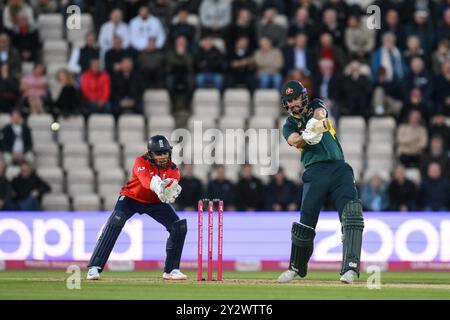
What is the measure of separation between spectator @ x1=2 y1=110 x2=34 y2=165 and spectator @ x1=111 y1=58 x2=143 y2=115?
2.01 metres

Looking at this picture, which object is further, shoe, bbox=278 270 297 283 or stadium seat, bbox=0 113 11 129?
stadium seat, bbox=0 113 11 129

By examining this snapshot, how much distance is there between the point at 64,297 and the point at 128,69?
12.4 metres

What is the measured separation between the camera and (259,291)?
16516mm

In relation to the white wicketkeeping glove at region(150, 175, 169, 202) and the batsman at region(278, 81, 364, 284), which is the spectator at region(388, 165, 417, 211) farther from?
the white wicketkeeping glove at region(150, 175, 169, 202)

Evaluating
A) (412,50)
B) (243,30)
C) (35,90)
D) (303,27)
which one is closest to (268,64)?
(243,30)

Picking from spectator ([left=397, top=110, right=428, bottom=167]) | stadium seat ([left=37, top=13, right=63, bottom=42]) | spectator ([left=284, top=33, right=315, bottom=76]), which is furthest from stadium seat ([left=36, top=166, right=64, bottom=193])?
spectator ([left=397, top=110, right=428, bottom=167])

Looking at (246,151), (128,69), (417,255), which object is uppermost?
(128,69)

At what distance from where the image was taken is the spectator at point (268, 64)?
2775 cm

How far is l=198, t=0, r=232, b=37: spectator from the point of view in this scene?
28719 millimetres

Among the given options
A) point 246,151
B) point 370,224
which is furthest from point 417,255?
point 246,151

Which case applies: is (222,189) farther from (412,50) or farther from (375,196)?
(412,50)

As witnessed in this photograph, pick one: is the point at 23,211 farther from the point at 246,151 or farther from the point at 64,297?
the point at 64,297

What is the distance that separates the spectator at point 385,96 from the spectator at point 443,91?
0.78 m
